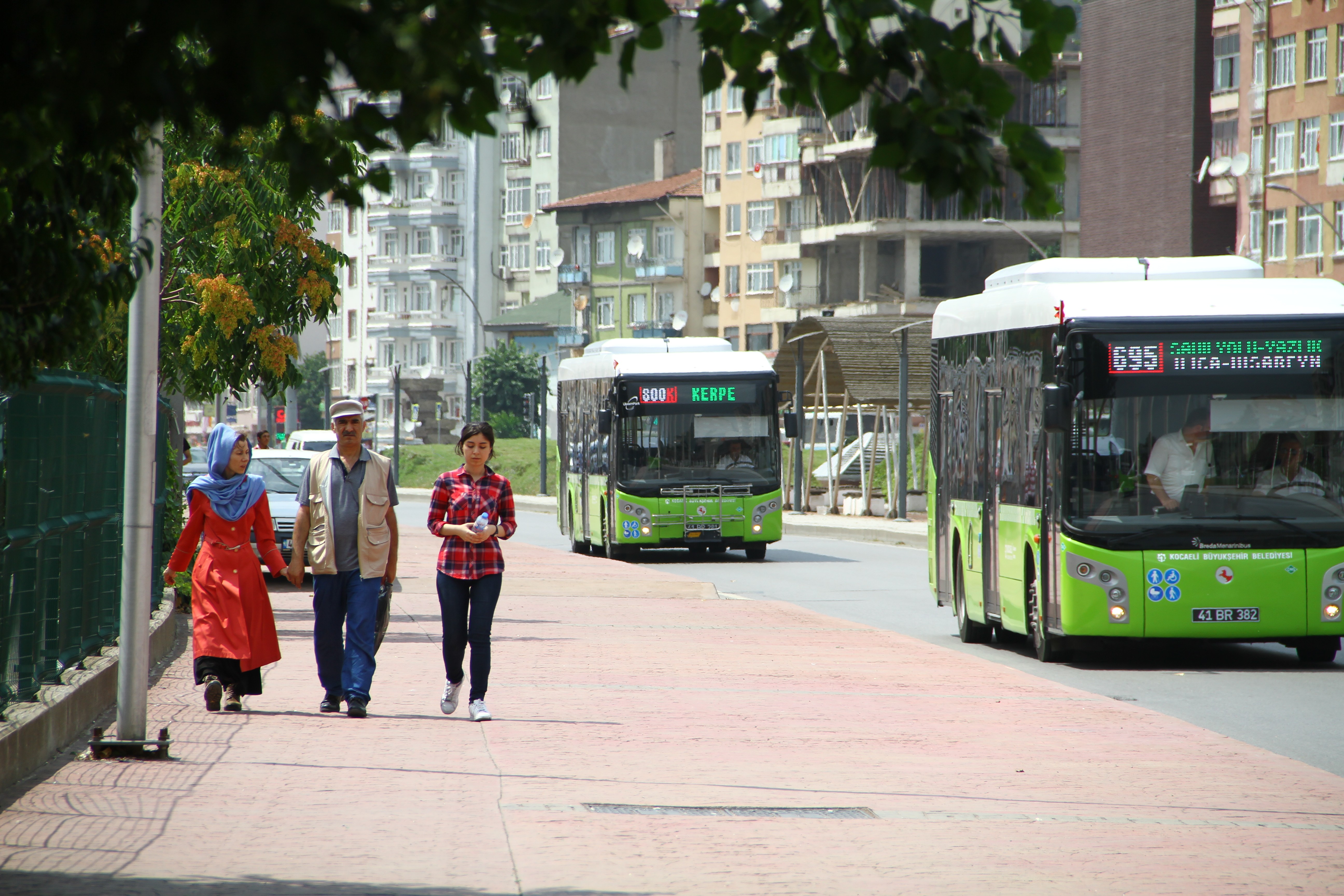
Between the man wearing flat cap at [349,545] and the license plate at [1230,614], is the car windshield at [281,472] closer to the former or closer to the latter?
the license plate at [1230,614]

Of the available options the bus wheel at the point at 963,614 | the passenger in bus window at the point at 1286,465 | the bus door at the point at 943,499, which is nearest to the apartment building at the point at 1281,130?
the bus door at the point at 943,499

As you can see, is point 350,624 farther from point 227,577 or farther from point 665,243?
point 665,243

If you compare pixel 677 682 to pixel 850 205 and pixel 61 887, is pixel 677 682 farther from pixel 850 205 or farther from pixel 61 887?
pixel 850 205

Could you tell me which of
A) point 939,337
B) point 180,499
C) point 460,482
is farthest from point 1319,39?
point 460,482

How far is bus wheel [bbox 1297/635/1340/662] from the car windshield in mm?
15278

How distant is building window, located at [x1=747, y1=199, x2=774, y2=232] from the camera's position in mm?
96875

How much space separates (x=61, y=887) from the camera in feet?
21.3

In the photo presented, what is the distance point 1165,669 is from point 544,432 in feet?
171

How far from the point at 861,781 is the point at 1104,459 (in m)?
6.30

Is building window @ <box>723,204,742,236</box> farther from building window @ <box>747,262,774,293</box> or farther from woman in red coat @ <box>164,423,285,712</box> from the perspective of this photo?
woman in red coat @ <box>164,423,285,712</box>

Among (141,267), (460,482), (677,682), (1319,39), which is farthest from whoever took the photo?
(1319,39)

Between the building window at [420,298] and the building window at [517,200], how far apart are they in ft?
22.3

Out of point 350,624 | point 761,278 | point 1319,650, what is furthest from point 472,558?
point 761,278

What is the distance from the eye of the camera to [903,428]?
144 ft
